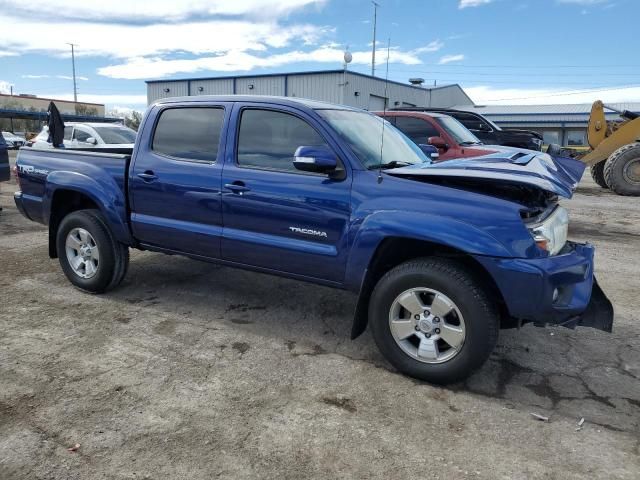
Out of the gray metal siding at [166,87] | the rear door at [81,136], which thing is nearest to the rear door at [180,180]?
the rear door at [81,136]

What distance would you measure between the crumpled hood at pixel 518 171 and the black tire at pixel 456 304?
0.58 metres

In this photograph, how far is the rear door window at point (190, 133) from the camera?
431cm

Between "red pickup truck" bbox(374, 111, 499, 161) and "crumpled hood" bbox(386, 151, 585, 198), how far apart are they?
15.1ft

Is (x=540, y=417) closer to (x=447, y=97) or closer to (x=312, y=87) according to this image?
(x=312, y=87)

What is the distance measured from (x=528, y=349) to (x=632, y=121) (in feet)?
40.0

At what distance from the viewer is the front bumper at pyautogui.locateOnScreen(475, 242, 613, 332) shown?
121 inches

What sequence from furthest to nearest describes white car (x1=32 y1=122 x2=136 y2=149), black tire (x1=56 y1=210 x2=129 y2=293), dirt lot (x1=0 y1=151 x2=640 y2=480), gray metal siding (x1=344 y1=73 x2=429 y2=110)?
gray metal siding (x1=344 y1=73 x2=429 y2=110), white car (x1=32 y1=122 x2=136 y2=149), black tire (x1=56 y1=210 x2=129 y2=293), dirt lot (x1=0 y1=151 x2=640 y2=480)

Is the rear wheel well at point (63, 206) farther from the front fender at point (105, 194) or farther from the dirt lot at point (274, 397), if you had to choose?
the dirt lot at point (274, 397)

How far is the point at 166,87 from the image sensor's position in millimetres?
37875

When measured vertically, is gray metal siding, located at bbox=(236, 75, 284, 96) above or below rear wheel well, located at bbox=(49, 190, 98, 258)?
above

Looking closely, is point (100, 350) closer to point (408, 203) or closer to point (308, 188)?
point (308, 188)

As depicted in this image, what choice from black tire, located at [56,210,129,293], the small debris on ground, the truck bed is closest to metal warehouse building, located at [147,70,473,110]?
the truck bed

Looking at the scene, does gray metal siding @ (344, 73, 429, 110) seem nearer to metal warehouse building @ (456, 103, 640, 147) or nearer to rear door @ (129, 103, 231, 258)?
metal warehouse building @ (456, 103, 640, 147)

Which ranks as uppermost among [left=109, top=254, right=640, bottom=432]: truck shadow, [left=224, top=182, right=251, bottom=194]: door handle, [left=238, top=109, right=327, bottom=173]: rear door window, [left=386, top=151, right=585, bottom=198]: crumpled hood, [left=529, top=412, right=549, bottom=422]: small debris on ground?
[left=238, top=109, right=327, bottom=173]: rear door window
